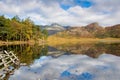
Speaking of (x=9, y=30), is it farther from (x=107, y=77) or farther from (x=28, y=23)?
(x=107, y=77)

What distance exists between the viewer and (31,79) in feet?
79.7

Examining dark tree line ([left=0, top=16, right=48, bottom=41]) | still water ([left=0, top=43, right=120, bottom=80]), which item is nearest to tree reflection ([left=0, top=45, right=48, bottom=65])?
still water ([left=0, top=43, right=120, bottom=80])

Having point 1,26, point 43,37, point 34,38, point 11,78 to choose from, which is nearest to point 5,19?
point 1,26

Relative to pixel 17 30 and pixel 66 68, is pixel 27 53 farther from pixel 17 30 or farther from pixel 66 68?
pixel 17 30

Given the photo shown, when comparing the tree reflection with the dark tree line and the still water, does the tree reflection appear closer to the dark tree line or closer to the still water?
the still water

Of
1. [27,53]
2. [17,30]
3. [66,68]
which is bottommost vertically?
[27,53]

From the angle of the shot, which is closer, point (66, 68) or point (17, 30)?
point (66, 68)

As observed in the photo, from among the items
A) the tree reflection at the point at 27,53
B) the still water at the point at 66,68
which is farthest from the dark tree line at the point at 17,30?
the still water at the point at 66,68

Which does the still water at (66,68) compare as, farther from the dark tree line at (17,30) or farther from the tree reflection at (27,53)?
the dark tree line at (17,30)

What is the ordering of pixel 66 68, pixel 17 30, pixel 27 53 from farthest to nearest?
pixel 17 30
pixel 27 53
pixel 66 68

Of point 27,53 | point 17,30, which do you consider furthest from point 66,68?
point 17,30

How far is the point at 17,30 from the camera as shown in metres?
144

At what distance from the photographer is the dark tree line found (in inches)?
5379

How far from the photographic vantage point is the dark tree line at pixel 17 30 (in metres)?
137
